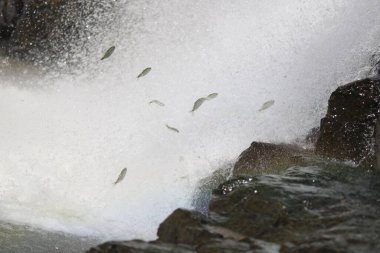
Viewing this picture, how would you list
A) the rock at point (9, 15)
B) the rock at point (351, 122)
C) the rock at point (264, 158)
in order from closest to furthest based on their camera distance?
the rock at point (351, 122) → the rock at point (264, 158) → the rock at point (9, 15)

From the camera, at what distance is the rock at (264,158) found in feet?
20.1

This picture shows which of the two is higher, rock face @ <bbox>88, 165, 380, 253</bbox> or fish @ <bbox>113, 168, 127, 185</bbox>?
fish @ <bbox>113, 168, 127, 185</bbox>

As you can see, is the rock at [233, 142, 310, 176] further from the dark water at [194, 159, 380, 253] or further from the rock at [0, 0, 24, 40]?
the rock at [0, 0, 24, 40]

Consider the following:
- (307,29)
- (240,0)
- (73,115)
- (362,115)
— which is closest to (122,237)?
(362,115)

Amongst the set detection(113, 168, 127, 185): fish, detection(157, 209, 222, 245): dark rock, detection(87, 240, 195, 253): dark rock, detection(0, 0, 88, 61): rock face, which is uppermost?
detection(0, 0, 88, 61): rock face

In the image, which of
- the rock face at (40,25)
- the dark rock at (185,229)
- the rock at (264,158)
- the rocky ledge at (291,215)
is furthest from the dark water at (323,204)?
the rock face at (40,25)

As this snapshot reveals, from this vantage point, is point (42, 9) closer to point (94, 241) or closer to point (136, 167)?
point (136, 167)

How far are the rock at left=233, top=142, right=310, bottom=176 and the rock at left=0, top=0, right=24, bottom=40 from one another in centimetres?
915

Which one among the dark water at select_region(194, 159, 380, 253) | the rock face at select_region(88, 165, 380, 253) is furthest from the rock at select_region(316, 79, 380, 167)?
the rock face at select_region(88, 165, 380, 253)

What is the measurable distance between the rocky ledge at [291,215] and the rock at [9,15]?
10070 millimetres

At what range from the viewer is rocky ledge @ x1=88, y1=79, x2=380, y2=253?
2.93 meters

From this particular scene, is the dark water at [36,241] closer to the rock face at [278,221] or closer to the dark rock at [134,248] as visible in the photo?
the rock face at [278,221]

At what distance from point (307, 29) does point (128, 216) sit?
5.44 metres

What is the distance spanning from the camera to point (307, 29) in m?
9.86
